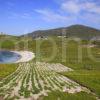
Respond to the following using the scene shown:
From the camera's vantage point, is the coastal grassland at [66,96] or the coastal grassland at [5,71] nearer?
the coastal grassland at [66,96]

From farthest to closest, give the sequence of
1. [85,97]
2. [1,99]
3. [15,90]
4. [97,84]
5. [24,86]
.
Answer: [97,84]
[24,86]
[15,90]
[85,97]
[1,99]

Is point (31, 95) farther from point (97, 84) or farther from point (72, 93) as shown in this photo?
point (97, 84)

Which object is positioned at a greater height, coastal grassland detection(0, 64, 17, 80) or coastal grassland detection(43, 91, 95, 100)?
coastal grassland detection(0, 64, 17, 80)

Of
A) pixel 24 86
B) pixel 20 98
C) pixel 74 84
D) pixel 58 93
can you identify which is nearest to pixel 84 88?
pixel 74 84

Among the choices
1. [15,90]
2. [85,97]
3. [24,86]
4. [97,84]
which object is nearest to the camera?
[85,97]

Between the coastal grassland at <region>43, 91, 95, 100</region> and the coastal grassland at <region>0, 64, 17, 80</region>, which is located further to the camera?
the coastal grassland at <region>0, 64, 17, 80</region>

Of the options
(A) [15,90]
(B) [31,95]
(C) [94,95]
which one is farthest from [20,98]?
(C) [94,95]

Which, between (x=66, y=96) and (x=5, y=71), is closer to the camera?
(x=66, y=96)

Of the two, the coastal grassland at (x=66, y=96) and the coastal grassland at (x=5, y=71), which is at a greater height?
the coastal grassland at (x=5, y=71)

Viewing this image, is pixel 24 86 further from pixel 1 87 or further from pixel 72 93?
pixel 72 93

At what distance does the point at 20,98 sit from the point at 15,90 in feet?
18.0

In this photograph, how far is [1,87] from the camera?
1930 inches

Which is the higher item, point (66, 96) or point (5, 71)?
point (5, 71)

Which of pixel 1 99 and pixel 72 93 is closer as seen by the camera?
pixel 1 99
